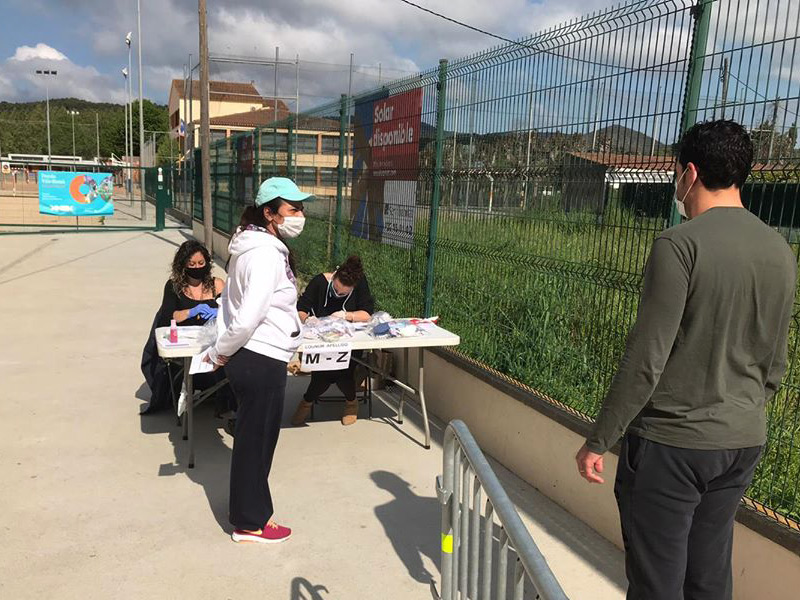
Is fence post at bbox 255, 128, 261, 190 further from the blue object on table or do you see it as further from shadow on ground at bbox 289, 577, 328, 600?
shadow on ground at bbox 289, 577, 328, 600

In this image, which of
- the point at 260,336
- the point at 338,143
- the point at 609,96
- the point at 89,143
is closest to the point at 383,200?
the point at 338,143

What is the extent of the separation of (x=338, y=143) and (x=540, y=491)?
4.94 metres

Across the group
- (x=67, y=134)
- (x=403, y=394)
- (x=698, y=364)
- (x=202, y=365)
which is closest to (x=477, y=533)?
(x=698, y=364)

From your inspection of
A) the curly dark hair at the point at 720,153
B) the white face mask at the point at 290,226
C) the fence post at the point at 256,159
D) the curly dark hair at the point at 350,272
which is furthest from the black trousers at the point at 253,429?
the fence post at the point at 256,159

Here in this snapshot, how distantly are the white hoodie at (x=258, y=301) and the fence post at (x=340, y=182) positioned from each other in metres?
4.39

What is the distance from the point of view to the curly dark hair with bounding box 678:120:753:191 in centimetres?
188

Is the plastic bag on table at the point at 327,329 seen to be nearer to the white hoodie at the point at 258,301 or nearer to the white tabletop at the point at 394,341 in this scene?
the white tabletop at the point at 394,341

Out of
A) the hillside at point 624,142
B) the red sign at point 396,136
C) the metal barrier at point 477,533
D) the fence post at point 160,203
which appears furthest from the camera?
the fence post at point 160,203

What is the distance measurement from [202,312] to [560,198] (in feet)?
8.48

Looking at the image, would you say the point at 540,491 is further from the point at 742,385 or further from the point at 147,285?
the point at 147,285

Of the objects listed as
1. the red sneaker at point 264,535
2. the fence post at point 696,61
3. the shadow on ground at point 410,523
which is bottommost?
the shadow on ground at point 410,523

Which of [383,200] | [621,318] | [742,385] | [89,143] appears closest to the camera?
[742,385]

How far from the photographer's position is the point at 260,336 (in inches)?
124

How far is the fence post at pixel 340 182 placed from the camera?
288 inches
